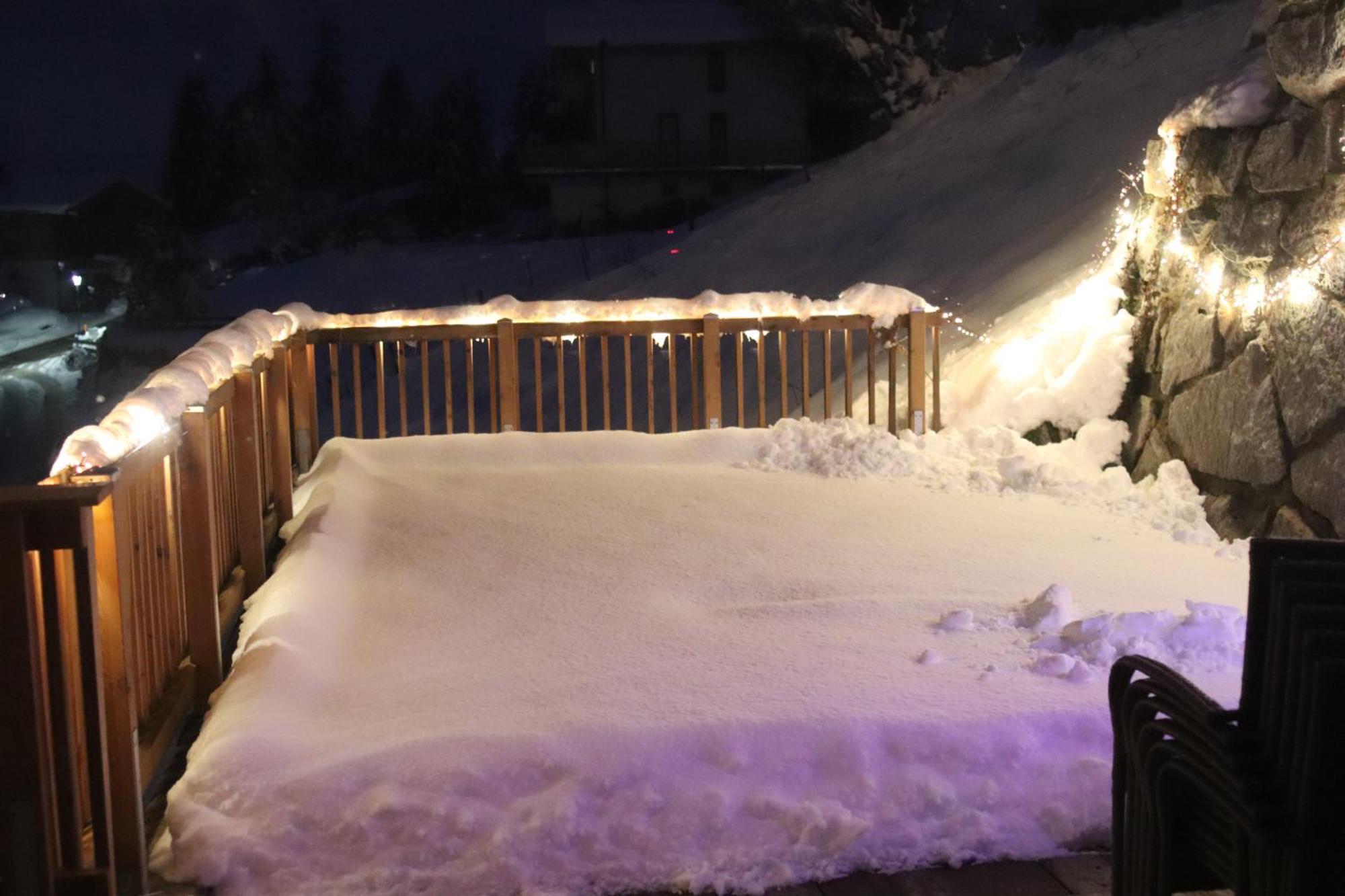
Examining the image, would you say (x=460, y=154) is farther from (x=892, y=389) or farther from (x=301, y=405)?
(x=892, y=389)

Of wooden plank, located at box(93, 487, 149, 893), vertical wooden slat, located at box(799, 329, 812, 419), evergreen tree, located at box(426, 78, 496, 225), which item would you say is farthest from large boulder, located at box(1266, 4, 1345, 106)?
evergreen tree, located at box(426, 78, 496, 225)

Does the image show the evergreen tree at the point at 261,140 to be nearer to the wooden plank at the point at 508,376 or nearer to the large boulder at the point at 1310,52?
the wooden plank at the point at 508,376

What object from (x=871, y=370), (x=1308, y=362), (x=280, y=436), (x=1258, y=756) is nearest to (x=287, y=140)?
(x=871, y=370)

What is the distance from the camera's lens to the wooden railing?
3045mm

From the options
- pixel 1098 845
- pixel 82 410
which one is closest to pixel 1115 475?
pixel 1098 845

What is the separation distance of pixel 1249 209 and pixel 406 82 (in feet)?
196

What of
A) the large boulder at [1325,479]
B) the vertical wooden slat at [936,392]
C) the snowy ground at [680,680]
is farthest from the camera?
the vertical wooden slat at [936,392]

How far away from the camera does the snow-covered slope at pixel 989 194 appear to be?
1447cm

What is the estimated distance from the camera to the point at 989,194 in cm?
1772

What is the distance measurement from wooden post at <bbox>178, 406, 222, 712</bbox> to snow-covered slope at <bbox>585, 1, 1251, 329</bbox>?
8.49 m

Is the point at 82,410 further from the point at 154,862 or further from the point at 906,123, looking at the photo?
the point at 154,862

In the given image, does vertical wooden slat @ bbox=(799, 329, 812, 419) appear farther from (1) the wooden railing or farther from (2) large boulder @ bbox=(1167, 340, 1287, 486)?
(2) large boulder @ bbox=(1167, 340, 1287, 486)

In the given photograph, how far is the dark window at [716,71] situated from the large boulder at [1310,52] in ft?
98.7

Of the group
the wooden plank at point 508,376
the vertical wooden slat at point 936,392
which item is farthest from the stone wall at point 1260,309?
the wooden plank at point 508,376
